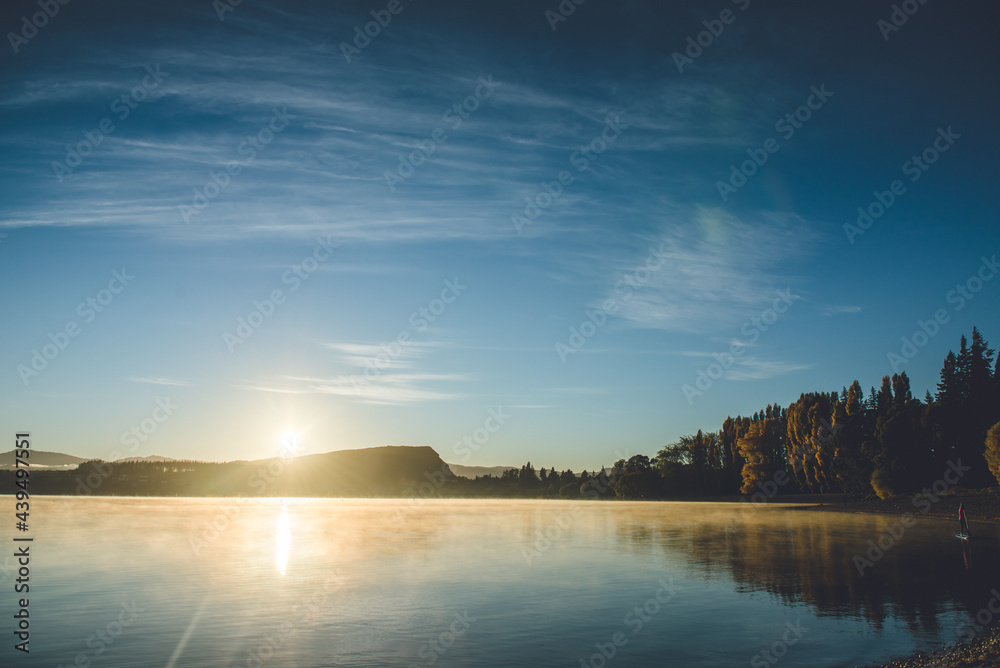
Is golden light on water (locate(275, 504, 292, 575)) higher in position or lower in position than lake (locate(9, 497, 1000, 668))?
lower

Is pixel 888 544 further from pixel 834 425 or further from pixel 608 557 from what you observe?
pixel 834 425

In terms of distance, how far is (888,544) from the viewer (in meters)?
49.8

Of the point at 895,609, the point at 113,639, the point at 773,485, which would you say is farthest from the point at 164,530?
the point at 773,485

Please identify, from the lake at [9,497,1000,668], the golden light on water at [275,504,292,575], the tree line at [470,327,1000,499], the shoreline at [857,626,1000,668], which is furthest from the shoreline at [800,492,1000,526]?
the golden light on water at [275,504,292,575]

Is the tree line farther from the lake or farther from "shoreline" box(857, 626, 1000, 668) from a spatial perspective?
"shoreline" box(857, 626, 1000, 668)

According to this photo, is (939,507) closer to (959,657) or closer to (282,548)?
(959,657)

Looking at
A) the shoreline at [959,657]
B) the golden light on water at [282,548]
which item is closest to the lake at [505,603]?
the golden light on water at [282,548]

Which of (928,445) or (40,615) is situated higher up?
(928,445)

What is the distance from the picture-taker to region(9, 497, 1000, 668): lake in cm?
2078

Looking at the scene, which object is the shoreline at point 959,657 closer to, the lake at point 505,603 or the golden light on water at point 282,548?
the lake at point 505,603

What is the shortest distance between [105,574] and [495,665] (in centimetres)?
2987

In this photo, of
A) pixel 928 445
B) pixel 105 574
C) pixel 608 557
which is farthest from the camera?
pixel 928 445

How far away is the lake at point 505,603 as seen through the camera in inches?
818

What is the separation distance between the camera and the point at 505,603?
29.2 metres
